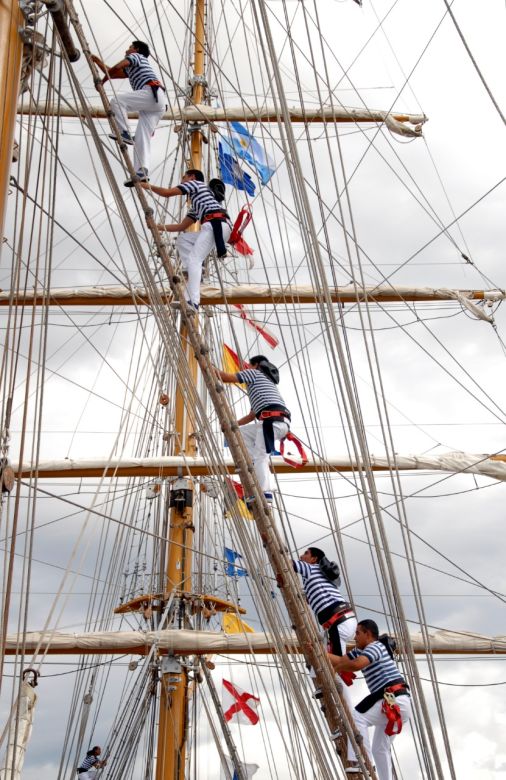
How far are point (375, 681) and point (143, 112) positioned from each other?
13.1 feet

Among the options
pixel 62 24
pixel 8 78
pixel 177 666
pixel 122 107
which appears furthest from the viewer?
pixel 177 666

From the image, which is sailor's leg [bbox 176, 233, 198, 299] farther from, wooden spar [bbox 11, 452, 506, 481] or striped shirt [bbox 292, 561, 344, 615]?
wooden spar [bbox 11, 452, 506, 481]

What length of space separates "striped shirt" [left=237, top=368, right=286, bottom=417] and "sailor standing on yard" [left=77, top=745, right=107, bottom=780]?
6.23m

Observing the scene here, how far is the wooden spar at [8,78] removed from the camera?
3.59 m

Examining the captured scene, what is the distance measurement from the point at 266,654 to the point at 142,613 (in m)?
1.50

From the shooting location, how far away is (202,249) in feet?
21.2

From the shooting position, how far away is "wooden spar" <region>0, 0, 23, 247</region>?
3590 mm

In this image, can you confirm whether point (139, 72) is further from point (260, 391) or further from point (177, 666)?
point (177, 666)

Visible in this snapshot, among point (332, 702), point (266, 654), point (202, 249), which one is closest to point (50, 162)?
point (202, 249)

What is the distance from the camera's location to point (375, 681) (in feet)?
15.9

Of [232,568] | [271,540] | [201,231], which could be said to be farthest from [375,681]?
[232,568]

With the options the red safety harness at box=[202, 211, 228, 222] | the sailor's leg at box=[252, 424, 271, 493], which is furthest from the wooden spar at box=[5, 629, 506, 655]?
the red safety harness at box=[202, 211, 228, 222]

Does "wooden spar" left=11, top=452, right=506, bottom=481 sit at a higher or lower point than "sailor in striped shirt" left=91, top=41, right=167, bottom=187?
higher

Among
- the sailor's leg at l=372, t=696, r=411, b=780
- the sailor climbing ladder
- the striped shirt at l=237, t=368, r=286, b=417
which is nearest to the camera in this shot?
the sailor climbing ladder
